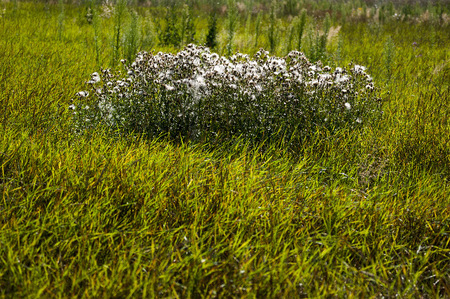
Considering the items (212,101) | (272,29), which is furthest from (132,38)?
(272,29)

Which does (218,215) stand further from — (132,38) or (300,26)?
(300,26)

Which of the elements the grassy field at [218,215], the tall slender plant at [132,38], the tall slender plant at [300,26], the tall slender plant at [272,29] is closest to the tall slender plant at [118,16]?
the tall slender plant at [132,38]

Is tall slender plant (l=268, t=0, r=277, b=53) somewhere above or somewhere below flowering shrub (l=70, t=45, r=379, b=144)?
above

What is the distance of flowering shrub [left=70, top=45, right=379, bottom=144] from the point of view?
3.10 meters

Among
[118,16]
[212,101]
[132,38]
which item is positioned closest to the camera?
[212,101]

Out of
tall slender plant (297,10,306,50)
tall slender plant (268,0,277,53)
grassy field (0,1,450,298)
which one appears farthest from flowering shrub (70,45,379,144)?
tall slender plant (268,0,277,53)

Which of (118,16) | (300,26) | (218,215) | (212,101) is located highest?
(300,26)

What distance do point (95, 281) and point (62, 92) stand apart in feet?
9.18

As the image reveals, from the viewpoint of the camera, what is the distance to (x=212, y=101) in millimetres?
3238

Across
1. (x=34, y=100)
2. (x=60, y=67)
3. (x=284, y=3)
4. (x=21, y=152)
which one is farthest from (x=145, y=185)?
(x=284, y=3)

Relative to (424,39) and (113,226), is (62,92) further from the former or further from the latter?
(424,39)

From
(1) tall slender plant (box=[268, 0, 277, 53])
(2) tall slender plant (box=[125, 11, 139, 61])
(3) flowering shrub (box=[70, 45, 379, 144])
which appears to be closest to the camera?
(3) flowering shrub (box=[70, 45, 379, 144])

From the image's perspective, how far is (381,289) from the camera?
1.64 m

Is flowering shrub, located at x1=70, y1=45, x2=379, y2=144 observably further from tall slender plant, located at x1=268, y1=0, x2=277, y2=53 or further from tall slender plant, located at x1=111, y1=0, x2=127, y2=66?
tall slender plant, located at x1=268, y1=0, x2=277, y2=53
